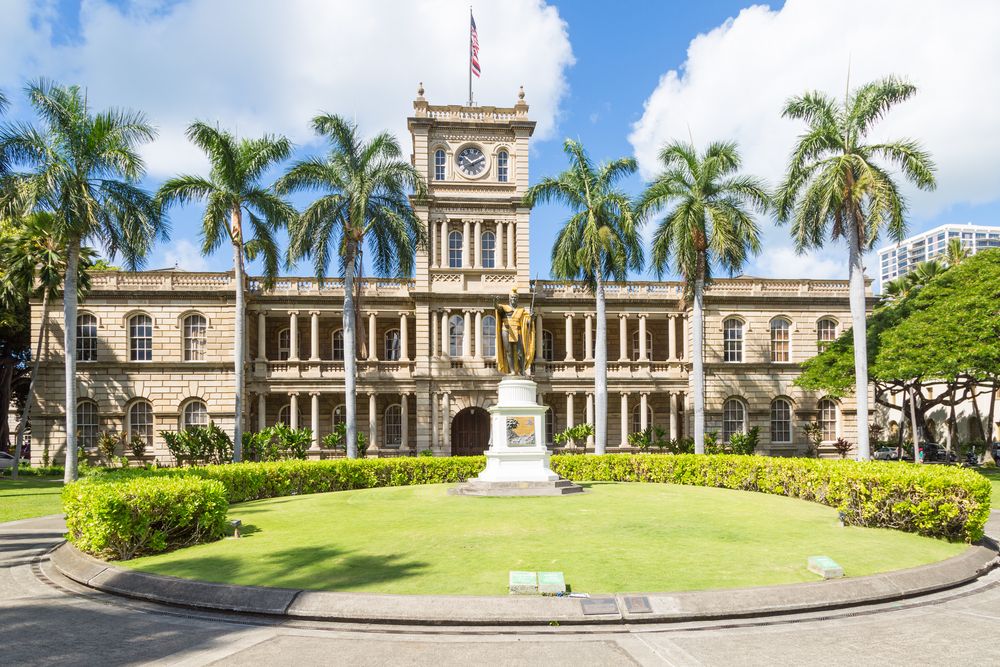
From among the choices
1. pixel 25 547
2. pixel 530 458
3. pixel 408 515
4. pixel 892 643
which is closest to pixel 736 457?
pixel 530 458

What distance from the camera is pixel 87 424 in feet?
117

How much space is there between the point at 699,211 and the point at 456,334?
15.0m

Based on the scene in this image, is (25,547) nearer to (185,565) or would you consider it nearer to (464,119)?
(185,565)

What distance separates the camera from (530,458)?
62.7ft

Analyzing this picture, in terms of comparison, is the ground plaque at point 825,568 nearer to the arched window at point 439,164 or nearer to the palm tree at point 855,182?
the palm tree at point 855,182

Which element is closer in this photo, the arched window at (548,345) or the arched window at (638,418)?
the arched window at (638,418)

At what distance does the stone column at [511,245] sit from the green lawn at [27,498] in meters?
22.1

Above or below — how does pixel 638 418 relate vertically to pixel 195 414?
below

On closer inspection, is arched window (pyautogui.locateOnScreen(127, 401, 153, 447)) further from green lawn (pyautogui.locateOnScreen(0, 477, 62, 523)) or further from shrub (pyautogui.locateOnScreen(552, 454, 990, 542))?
shrub (pyautogui.locateOnScreen(552, 454, 990, 542))

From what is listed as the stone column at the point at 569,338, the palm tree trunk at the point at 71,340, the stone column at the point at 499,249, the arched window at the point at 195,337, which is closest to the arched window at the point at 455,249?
the stone column at the point at 499,249

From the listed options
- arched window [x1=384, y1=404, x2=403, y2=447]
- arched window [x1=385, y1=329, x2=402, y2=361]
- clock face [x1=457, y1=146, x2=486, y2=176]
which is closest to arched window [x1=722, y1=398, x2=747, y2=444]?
arched window [x1=384, y1=404, x2=403, y2=447]

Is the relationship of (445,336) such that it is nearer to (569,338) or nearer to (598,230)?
(569,338)

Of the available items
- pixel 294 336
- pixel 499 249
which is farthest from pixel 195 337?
pixel 499 249

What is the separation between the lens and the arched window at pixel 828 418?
3869 cm
